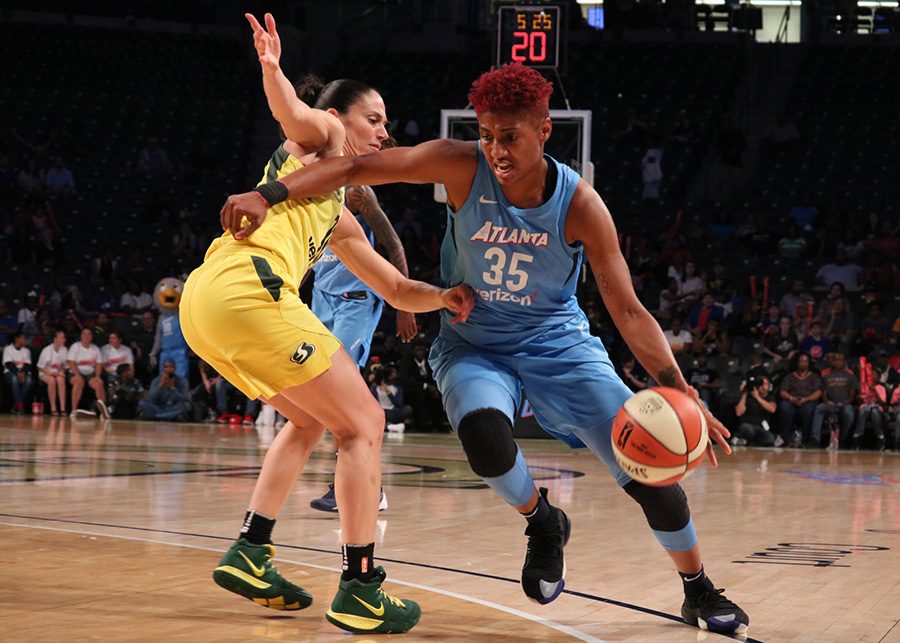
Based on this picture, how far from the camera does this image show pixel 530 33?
13492 mm

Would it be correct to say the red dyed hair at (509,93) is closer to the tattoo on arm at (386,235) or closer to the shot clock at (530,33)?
the tattoo on arm at (386,235)

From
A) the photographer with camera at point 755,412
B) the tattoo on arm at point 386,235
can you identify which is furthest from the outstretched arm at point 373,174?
the photographer with camera at point 755,412

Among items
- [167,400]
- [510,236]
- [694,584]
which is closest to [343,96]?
[510,236]

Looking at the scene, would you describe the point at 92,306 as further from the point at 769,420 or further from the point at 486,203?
the point at 486,203

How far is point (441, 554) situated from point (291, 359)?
1.76m

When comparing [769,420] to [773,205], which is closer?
[769,420]

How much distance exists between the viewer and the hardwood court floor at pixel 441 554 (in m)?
3.86

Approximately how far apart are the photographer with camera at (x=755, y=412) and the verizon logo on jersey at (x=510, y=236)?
10.9 metres

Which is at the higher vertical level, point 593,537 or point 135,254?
point 135,254

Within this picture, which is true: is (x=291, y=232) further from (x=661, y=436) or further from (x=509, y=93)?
(x=661, y=436)

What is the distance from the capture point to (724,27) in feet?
82.1

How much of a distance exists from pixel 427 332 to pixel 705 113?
883 centimetres

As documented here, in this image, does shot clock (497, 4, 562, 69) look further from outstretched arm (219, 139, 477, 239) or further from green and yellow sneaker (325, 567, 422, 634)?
green and yellow sneaker (325, 567, 422, 634)

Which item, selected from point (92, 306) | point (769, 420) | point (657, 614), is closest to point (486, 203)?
point (657, 614)
